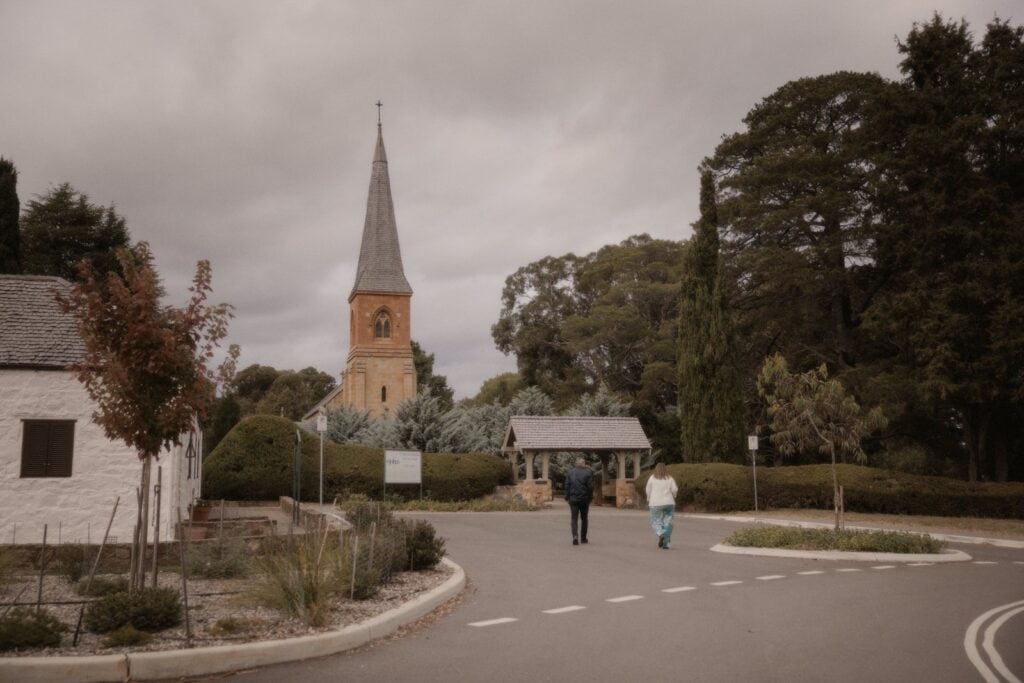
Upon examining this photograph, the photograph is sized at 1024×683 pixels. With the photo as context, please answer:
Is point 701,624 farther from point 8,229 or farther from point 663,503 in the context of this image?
point 8,229

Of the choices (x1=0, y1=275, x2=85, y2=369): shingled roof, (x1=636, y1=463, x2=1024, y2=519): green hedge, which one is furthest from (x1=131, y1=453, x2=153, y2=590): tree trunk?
(x1=636, y1=463, x2=1024, y2=519): green hedge

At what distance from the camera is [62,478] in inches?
585

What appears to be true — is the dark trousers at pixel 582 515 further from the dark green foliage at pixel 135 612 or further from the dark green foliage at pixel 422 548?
the dark green foliage at pixel 135 612

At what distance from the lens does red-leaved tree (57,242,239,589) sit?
8.80 meters

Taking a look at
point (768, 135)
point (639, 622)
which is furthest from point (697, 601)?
point (768, 135)

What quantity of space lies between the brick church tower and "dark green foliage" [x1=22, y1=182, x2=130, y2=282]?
3054cm

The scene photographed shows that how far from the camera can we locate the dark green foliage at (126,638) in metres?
7.09

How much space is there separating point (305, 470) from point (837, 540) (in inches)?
748

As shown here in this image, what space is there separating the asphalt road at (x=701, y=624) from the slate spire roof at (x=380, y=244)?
58826 mm

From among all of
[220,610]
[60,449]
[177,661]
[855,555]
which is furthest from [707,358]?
[177,661]

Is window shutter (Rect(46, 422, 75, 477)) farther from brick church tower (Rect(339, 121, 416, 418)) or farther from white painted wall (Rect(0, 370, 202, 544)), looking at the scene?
brick church tower (Rect(339, 121, 416, 418))

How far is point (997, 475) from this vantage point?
29.1m

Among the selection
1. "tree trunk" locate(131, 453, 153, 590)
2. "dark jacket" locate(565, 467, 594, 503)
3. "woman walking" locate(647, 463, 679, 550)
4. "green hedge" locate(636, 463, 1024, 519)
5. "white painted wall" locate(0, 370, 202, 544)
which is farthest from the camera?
"green hedge" locate(636, 463, 1024, 519)

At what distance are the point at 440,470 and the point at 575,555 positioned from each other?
1598 centimetres
